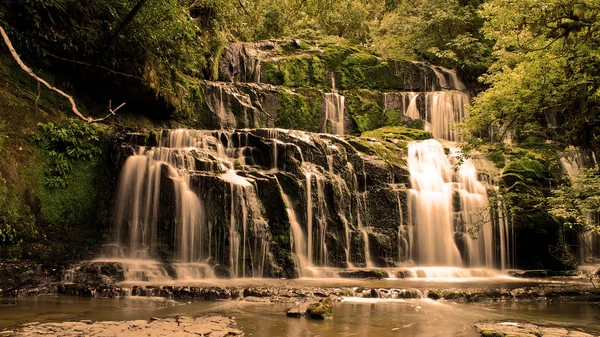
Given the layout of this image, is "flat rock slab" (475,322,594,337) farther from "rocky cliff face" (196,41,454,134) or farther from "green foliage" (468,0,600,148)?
"rocky cliff face" (196,41,454,134)

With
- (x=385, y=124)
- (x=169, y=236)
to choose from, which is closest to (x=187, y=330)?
(x=169, y=236)

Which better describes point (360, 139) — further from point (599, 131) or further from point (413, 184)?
point (599, 131)

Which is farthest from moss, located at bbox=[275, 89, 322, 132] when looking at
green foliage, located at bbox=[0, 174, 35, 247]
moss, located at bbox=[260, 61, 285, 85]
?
green foliage, located at bbox=[0, 174, 35, 247]

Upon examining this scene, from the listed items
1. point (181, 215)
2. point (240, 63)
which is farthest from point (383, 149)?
point (240, 63)

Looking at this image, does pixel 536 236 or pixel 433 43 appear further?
pixel 433 43

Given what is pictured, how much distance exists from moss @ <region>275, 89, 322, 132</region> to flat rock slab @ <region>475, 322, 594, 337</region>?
1421 cm

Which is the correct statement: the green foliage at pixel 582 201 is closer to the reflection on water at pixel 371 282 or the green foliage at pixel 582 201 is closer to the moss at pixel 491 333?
the reflection on water at pixel 371 282

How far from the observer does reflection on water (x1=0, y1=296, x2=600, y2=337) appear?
5.86 metres

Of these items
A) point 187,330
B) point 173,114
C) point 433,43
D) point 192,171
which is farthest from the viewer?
point 433,43

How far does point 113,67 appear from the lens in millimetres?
12969

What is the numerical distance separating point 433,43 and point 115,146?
19020 millimetres

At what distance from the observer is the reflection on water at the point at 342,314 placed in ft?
19.2

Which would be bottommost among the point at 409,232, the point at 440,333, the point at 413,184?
the point at 440,333

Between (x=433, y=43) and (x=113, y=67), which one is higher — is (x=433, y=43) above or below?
above
